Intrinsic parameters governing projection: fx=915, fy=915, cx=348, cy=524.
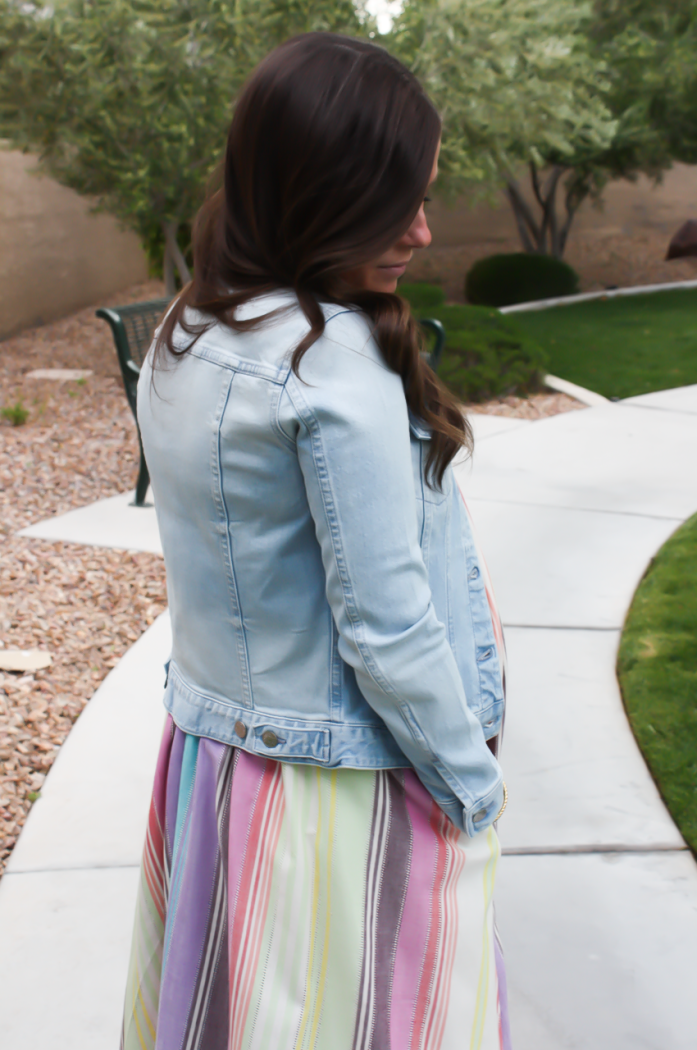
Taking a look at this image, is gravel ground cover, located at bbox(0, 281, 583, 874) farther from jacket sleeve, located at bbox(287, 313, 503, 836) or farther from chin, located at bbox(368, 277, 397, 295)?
chin, located at bbox(368, 277, 397, 295)

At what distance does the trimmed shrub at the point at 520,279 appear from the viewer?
42.5 feet

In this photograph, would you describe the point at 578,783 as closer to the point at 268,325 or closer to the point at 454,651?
the point at 454,651

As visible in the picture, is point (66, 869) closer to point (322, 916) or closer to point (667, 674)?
point (322, 916)

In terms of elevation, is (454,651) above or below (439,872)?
above

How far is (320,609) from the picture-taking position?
1.22 meters

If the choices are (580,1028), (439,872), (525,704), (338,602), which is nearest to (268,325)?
(338,602)

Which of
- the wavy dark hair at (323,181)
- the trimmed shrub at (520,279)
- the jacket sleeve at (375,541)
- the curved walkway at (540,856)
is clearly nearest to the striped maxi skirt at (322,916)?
the jacket sleeve at (375,541)

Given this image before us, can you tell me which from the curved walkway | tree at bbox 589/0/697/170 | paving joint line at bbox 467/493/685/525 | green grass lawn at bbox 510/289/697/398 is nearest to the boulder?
tree at bbox 589/0/697/170

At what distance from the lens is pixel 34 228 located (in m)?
10.0

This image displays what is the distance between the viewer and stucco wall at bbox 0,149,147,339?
966 cm

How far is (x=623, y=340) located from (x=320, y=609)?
Answer: 924 cm

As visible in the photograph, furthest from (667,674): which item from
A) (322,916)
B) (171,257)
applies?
(171,257)

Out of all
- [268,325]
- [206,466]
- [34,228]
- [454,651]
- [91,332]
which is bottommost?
[91,332]

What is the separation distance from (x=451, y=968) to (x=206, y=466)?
30.5 inches
